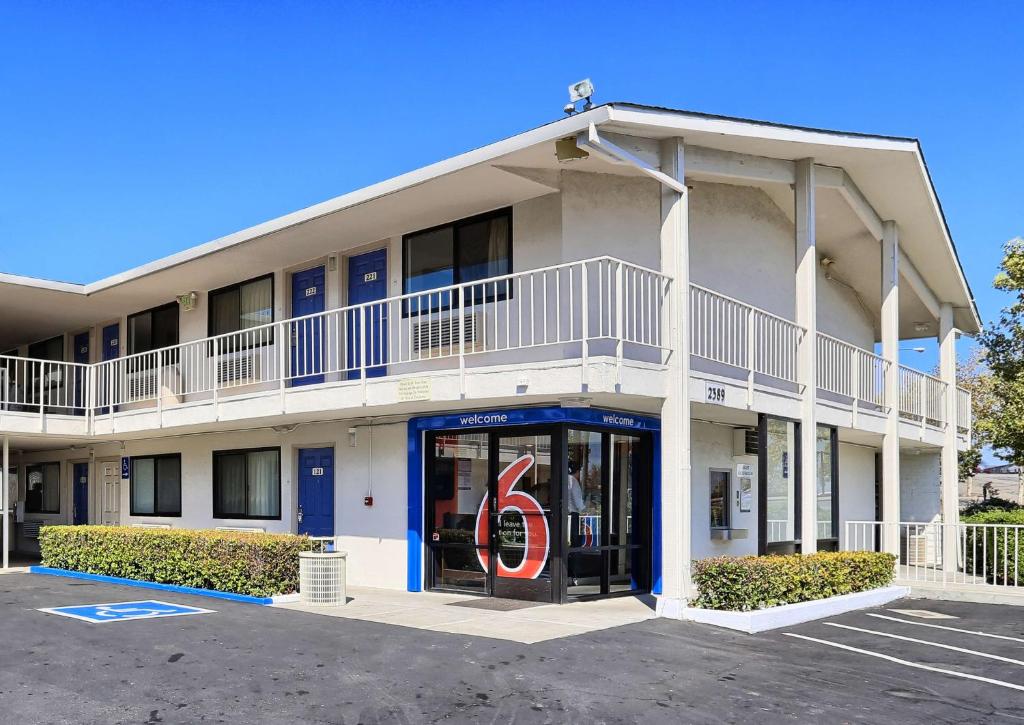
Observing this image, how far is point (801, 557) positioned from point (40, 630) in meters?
8.82

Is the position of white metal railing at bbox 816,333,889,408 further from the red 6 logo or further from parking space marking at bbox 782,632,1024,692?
parking space marking at bbox 782,632,1024,692

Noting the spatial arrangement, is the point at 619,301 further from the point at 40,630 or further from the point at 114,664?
the point at 40,630

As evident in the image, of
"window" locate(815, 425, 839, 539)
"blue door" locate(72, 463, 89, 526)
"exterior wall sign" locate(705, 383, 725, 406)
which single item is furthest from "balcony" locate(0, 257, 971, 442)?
"blue door" locate(72, 463, 89, 526)

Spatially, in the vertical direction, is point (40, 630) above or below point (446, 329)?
below

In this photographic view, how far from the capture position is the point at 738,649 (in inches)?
382

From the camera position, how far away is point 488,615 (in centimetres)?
1153

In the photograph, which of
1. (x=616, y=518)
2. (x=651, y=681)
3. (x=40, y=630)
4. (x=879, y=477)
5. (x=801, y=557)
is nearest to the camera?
(x=651, y=681)

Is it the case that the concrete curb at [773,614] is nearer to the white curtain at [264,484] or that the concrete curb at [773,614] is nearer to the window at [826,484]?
the window at [826,484]

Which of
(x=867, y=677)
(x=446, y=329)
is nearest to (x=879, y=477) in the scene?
(x=446, y=329)

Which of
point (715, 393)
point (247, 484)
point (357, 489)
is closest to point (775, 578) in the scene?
point (715, 393)

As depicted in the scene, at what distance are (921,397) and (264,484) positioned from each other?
12.1m

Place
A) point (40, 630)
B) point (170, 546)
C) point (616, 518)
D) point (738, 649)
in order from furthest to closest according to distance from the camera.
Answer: point (170, 546) < point (616, 518) < point (40, 630) < point (738, 649)

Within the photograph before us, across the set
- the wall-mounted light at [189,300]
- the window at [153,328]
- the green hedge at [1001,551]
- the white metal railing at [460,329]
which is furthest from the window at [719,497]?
the window at [153,328]

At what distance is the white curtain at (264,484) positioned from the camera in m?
17.0
